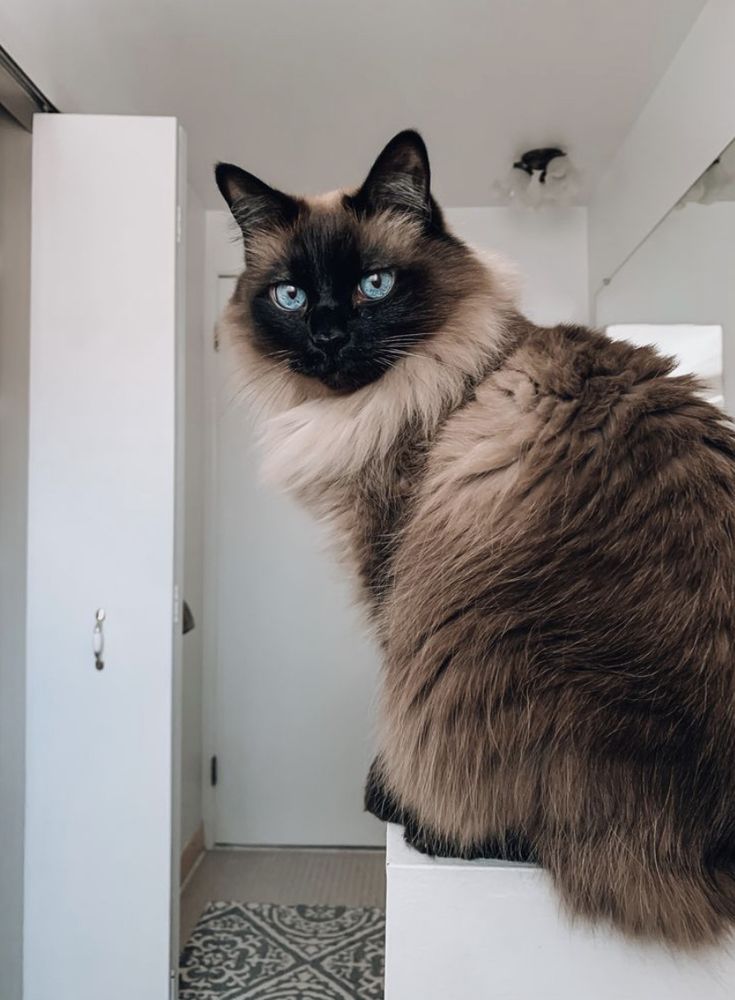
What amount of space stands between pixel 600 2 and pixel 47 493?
1565 millimetres

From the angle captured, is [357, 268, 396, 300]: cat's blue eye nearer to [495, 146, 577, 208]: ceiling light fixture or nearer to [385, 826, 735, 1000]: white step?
[385, 826, 735, 1000]: white step

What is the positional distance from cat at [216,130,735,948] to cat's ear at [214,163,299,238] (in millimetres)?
75

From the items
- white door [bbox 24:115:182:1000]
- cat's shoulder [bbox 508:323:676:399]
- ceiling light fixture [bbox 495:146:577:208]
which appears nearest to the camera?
cat's shoulder [bbox 508:323:676:399]

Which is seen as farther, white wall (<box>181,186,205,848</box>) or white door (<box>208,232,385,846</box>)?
white door (<box>208,232,385,846</box>)

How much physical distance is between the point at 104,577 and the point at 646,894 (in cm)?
127

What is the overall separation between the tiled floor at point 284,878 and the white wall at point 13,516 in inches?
24.5

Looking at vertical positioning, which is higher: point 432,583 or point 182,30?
point 182,30

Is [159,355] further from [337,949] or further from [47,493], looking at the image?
[337,949]

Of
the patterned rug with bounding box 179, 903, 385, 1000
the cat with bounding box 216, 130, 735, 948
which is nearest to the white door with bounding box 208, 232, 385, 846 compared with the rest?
the patterned rug with bounding box 179, 903, 385, 1000

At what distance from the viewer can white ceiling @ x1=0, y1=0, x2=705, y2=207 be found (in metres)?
1.72

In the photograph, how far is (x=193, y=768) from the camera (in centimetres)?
270

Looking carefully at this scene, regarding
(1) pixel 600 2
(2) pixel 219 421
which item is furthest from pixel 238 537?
(1) pixel 600 2

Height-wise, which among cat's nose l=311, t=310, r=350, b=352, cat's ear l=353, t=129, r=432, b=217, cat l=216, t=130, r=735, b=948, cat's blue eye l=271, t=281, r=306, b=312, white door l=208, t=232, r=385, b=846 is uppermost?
cat's ear l=353, t=129, r=432, b=217

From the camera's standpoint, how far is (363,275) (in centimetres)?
103
